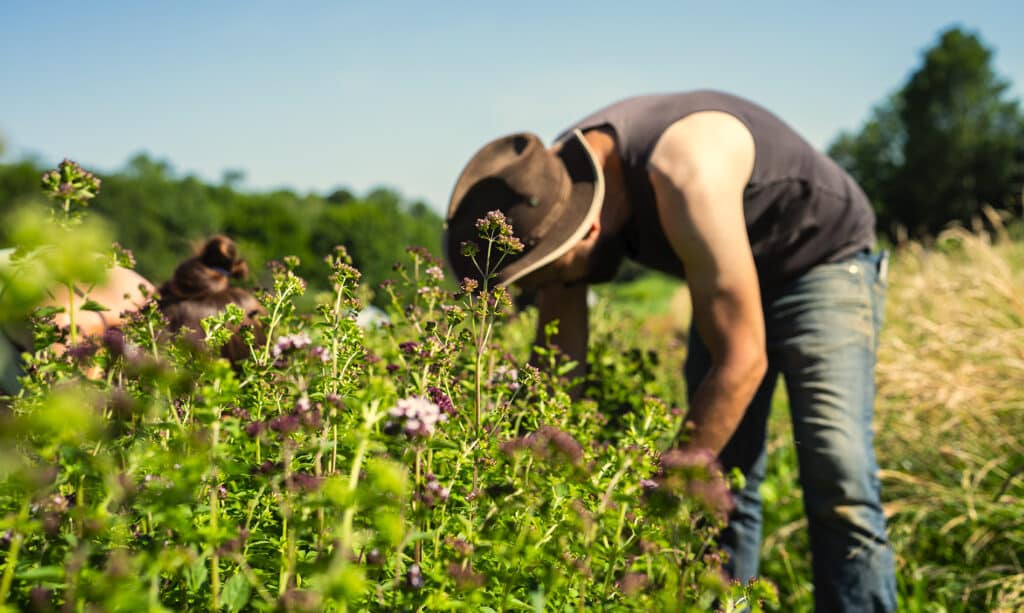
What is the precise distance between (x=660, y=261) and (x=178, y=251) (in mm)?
56798

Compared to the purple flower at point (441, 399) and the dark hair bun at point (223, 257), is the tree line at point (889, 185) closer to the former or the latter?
the dark hair bun at point (223, 257)

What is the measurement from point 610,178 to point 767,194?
0.56 m

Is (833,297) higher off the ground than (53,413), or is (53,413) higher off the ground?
(53,413)

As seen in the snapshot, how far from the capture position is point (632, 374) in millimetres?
2877

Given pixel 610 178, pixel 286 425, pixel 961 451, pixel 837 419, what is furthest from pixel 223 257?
pixel 961 451

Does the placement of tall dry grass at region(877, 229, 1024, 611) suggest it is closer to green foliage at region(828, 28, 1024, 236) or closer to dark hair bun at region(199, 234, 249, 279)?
dark hair bun at region(199, 234, 249, 279)

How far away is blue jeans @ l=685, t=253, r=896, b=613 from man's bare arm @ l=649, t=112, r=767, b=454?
506mm

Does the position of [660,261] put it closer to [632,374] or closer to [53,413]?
[632,374]

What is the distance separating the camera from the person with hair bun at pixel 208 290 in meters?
2.72

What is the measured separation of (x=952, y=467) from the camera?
423cm

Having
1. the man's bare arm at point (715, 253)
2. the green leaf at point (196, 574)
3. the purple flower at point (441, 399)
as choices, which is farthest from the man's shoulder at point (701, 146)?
the green leaf at point (196, 574)

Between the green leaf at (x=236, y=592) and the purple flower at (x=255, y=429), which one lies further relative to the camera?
the purple flower at (x=255, y=429)

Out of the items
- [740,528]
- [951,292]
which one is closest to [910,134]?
[951,292]

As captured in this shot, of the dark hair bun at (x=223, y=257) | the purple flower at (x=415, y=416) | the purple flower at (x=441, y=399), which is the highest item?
the dark hair bun at (x=223, y=257)
